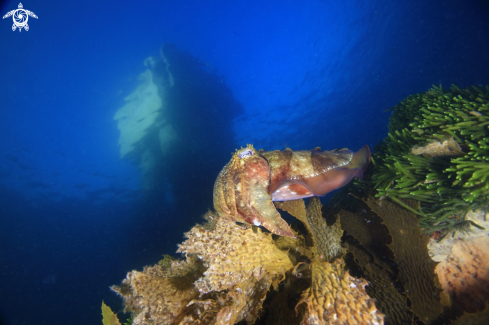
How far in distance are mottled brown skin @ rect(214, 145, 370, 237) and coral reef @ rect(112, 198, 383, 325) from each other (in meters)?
0.25

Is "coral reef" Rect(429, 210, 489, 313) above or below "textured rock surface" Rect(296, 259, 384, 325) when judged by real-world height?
below

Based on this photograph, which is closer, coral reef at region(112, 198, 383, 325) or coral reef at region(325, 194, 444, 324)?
coral reef at region(112, 198, 383, 325)

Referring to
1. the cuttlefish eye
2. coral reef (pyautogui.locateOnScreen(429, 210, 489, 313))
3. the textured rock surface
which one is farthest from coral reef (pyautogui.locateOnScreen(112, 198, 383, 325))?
coral reef (pyautogui.locateOnScreen(429, 210, 489, 313))

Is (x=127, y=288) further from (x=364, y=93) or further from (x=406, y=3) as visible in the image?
(x=364, y=93)

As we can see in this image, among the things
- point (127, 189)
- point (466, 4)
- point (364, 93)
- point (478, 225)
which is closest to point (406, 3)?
point (466, 4)

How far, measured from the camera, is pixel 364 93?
41.4 meters

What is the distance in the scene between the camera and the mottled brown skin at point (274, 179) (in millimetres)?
2768

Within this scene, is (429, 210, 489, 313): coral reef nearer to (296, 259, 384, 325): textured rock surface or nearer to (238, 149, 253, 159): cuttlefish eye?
(296, 259, 384, 325): textured rock surface

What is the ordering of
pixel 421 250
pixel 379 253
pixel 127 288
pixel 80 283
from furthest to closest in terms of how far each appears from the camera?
1. pixel 80 283
2. pixel 379 253
3. pixel 421 250
4. pixel 127 288

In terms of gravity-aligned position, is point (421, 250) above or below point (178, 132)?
below

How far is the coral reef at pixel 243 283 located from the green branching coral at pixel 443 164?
56.5 inches

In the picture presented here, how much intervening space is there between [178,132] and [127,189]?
48.4 feet

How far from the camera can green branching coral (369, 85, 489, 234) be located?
2.65 meters

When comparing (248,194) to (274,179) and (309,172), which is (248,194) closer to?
(274,179)
